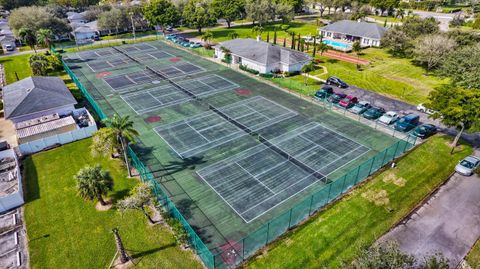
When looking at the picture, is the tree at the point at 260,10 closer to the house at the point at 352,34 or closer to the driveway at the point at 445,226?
the house at the point at 352,34

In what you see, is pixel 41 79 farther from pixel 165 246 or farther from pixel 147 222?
pixel 165 246

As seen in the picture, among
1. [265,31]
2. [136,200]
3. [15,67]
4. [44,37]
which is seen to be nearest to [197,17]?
[265,31]

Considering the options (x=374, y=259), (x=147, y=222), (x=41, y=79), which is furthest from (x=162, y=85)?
(x=374, y=259)

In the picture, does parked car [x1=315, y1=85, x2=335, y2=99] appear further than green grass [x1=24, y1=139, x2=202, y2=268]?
Yes

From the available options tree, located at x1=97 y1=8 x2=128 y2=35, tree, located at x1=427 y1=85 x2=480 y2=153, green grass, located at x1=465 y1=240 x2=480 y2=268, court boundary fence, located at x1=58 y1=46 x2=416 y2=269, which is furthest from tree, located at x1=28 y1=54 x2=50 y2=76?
green grass, located at x1=465 y1=240 x2=480 y2=268

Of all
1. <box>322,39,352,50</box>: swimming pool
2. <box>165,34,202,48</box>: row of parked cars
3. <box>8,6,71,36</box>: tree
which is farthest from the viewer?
<box>165,34,202,48</box>: row of parked cars

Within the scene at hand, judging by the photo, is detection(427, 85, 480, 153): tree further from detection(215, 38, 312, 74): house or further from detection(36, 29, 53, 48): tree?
detection(36, 29, 53, 48): tree

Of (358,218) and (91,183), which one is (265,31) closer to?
(358,218)
